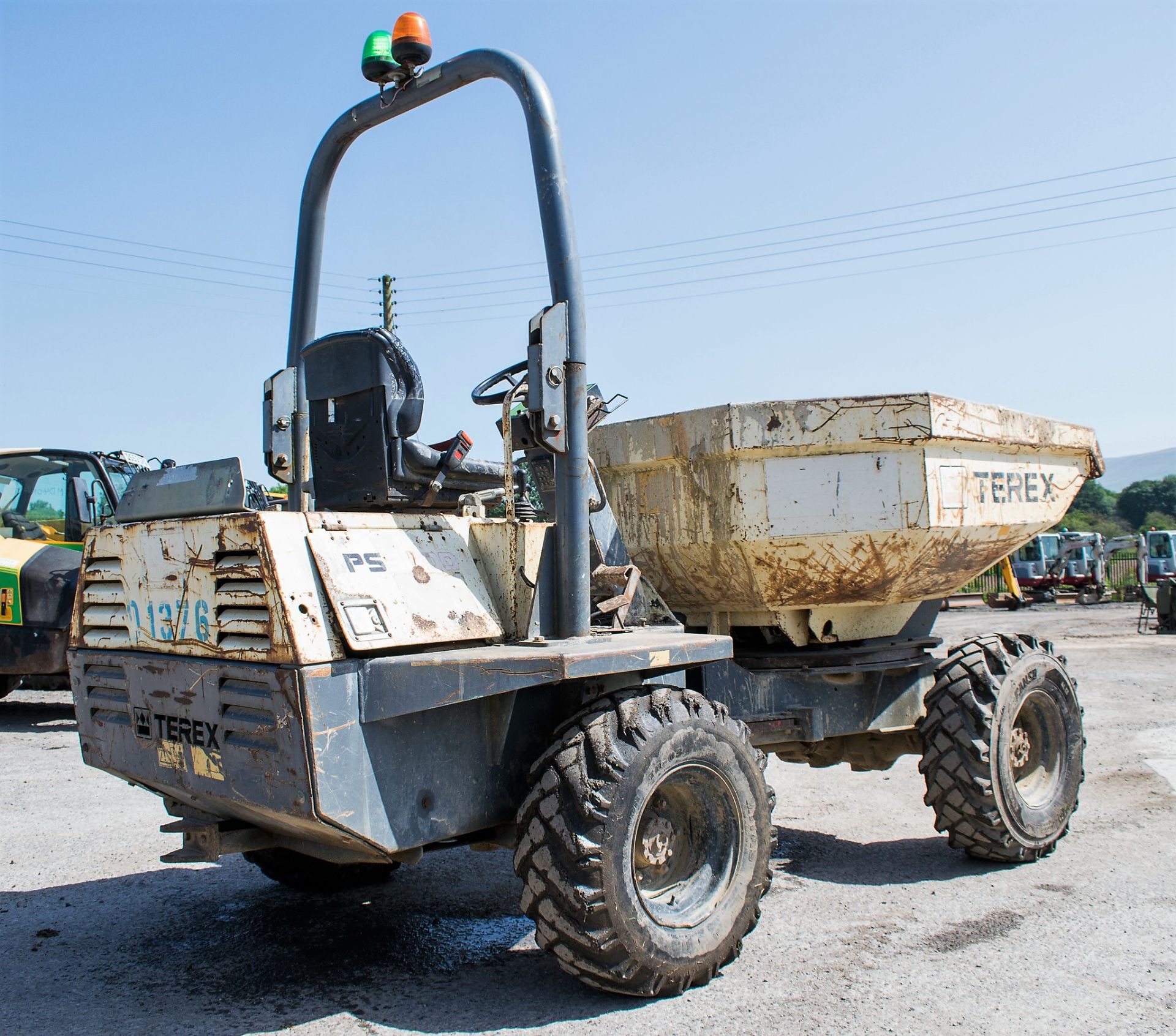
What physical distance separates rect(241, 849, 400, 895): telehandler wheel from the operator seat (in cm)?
167

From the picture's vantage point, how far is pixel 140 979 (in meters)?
3.82

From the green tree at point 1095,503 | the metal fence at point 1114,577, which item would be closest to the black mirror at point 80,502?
the metal fence at point 1114,577

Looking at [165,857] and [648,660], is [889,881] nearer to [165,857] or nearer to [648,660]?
[648,660]

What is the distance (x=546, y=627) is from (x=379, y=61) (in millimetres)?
2237

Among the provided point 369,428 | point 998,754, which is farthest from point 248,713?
point 998,754

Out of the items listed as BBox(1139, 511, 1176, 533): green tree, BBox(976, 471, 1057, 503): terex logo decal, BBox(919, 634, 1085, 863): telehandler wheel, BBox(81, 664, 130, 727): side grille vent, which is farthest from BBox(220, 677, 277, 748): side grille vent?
BBox(1139, 511, 1176, 533): green tree

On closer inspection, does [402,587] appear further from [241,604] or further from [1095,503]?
[1095,503]

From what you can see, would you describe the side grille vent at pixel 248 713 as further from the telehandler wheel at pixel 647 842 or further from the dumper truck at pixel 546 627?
the telehandler wheel at pixel 647 842

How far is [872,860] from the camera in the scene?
5.26m

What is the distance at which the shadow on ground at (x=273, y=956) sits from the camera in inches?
136

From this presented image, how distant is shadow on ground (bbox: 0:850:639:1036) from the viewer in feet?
11.4

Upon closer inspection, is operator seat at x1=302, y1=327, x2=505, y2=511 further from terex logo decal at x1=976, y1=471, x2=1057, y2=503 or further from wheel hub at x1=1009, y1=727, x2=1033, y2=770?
wheel hub at x1=1009, y1=727, x2=1033, y2=770

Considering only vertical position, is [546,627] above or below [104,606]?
below

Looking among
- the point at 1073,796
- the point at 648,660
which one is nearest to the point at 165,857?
the point at 648,660
